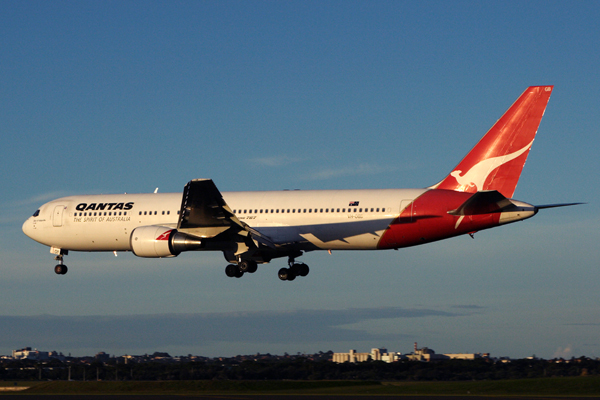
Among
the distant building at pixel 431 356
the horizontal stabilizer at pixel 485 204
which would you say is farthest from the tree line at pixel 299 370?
the horizontal stabilizer at pixel 485 204

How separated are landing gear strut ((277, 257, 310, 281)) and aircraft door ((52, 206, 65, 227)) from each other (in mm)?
11712

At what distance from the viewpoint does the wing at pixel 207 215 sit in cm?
3228

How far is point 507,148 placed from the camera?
3325 cm

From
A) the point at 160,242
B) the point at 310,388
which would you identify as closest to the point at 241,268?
the point at 160,242

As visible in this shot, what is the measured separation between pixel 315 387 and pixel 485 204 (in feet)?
37.9

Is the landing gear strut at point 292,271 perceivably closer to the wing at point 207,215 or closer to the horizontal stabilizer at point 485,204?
the wing at point 207,215

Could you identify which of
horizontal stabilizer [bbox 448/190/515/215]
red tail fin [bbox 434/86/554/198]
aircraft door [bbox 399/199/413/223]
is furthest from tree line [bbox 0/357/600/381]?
horizontal stabilizer [bbox 448/190/515/215]

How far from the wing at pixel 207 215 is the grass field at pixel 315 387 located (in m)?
6.37

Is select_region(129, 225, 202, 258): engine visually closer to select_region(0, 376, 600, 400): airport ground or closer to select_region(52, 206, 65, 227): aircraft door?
select_region(0, 376, 600, 400): airport ground

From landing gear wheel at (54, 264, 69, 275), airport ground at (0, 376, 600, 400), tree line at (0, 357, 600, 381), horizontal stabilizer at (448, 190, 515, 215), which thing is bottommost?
airport ground at (0, 376, 600, 400)

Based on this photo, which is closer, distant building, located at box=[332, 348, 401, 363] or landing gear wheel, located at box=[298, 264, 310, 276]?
landing gear wheel, located at box=[298, 264, 310, 276]

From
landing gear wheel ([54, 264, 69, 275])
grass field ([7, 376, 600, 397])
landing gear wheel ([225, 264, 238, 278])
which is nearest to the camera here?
grass field ([7, 376, 600, 397])

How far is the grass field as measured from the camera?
31.5 meters

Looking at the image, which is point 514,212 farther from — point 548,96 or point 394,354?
point 394,354
